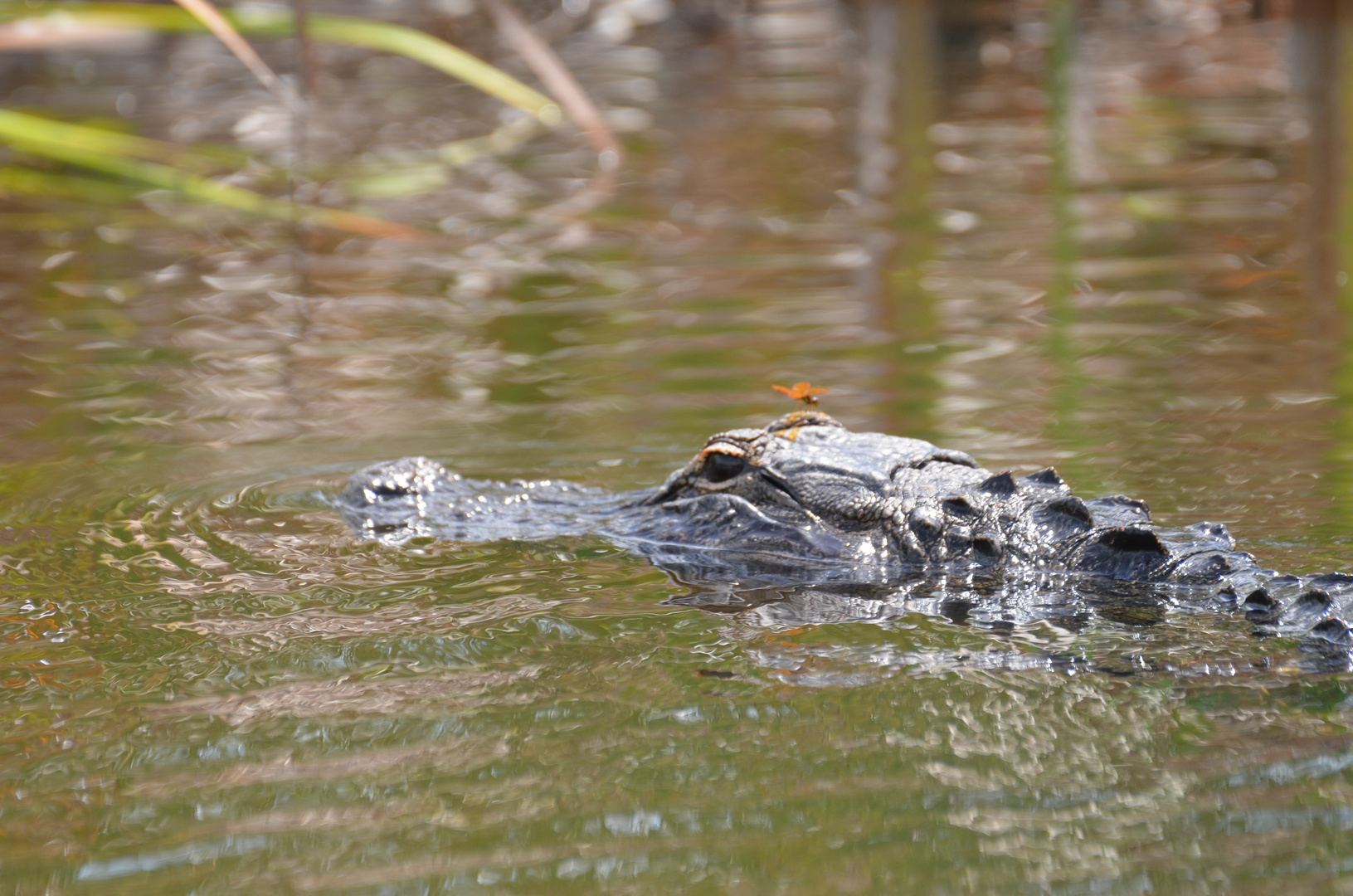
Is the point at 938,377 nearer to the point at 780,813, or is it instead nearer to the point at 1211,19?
the point at 780,813

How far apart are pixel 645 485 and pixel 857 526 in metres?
1.05

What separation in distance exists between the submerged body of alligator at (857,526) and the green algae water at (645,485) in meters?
0.11

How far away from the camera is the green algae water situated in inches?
105

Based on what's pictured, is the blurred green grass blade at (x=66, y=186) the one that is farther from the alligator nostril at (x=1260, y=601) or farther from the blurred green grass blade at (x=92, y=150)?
the alligator nostril at (x=1260, y=601)

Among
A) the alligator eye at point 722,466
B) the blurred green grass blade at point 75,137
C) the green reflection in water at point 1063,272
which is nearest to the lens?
the alligator eye at point 722,466

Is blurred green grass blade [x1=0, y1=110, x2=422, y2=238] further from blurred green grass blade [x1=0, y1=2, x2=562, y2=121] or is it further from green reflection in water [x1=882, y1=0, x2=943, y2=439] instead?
green reflection in water [x1=882, y1=0, x2=943, y2=439]

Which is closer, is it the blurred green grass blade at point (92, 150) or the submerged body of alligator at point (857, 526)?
the submerged body of alligator at point (857, 526)

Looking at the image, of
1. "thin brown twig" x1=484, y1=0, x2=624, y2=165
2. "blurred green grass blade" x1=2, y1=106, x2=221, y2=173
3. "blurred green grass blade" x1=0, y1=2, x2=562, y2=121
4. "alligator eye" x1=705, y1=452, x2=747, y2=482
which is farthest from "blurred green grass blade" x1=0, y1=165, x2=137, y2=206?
"alligator eye" x1=705, y1=452, x2=747, y2=482

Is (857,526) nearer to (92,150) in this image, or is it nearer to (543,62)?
(543,62)

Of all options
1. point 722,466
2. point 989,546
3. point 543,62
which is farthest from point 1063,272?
point 989,546

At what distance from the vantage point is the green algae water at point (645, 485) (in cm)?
267

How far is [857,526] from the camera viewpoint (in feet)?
13.3

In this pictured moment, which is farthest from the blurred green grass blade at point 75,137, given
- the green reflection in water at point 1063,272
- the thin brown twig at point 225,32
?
the green reflection in water at point 1063,272

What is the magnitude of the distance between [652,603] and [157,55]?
1834cm
